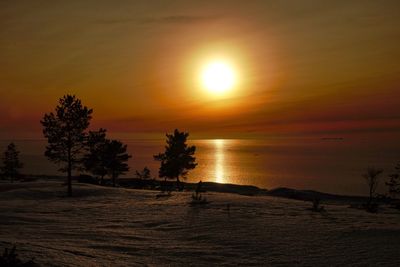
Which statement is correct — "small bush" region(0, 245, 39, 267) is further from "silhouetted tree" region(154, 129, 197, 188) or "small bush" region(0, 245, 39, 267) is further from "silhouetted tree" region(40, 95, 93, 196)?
"silhouetted tree" region(154, 129, 197, 188)

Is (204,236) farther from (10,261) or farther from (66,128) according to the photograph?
(66,128)

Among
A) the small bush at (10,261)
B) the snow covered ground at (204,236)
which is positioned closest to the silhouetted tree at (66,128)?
the snow covered ground at (204,236)

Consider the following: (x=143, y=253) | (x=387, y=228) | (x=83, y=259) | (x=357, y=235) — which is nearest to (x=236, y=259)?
(x=143, y=253)

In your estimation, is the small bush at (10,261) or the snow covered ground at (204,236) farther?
the snow covered ground at (204,236)

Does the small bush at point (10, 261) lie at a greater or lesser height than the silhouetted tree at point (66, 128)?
lesser

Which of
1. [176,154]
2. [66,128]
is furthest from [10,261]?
[176,154]

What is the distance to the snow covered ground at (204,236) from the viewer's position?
38.8 ft

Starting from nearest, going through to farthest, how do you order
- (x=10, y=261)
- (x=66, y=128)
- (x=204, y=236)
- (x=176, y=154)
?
(x=10, y=261) → (x=204, y=236) → (x=66, y=128) → (x=176, y=154)

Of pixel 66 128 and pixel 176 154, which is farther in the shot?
pixel 176 154

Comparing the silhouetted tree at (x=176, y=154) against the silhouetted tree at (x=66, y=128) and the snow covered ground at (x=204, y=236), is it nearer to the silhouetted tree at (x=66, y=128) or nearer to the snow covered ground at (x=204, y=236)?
the silhouetted tree at (x=66, y=128)

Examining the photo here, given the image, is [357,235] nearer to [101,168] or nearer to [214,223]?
[214,223]

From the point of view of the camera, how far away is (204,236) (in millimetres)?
15633

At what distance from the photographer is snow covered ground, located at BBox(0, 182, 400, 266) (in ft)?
38.8

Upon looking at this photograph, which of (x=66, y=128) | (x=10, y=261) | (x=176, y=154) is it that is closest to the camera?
(x=10, y=261)
